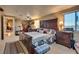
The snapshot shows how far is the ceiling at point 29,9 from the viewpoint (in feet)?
6.08

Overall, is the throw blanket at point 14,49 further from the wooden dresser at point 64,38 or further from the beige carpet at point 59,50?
the wooden dresser at point 64,38

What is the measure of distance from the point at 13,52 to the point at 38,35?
0.49 m

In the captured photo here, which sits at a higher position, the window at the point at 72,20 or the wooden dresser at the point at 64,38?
the window at the point at 72,20

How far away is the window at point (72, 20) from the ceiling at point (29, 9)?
0.14m

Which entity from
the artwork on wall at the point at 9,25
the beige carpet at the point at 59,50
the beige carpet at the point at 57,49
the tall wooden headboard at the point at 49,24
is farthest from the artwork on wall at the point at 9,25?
the beige carpet at the point at 59,50

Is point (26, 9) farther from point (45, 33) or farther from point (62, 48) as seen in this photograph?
point (62, 48)

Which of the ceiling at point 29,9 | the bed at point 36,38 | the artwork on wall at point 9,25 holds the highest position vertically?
the ceiling at point 29,9

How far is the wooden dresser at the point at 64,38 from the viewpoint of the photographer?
6.10ft

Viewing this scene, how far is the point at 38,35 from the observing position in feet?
6.37

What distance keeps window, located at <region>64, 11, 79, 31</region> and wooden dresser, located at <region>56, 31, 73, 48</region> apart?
0.39ft

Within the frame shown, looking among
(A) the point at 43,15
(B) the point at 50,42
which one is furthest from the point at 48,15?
(B) the point at 50,42

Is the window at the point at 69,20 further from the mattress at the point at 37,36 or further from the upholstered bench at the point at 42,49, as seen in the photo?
the upholstered bench at the point at 42,49

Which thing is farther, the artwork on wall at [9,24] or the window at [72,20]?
the artwork on wall at [9,24]

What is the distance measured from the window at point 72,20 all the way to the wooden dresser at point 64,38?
0.39ft
